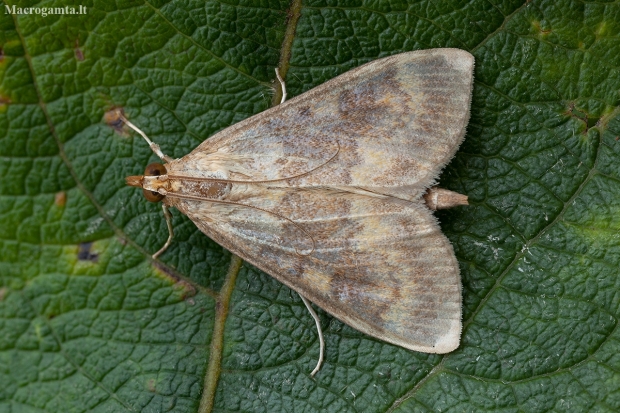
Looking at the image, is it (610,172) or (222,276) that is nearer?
(610,172)

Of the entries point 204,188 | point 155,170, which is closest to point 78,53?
point 155,170

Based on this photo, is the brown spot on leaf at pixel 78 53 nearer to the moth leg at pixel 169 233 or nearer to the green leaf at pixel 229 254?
the green leaf at pixel 229 254

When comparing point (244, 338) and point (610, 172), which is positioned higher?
point (610, 172)

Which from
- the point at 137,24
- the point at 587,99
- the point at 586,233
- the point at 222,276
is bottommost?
the point at 222,276

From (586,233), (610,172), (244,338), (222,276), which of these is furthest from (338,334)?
(610,172)

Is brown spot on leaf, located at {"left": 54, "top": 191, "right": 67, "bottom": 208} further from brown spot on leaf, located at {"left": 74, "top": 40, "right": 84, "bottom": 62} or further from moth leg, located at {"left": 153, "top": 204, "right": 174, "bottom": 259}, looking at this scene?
brown spot on leaf, located at {"left": 74, "top": 40, "right": 84, "bottom": 62}

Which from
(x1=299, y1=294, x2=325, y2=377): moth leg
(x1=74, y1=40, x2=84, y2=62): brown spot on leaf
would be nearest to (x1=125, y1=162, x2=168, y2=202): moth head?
(x1=74, y1=40, x2=84, y2=62): brown spot on leaf

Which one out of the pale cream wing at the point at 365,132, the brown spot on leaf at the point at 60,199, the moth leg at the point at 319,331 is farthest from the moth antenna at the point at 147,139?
the moth leg at the point at 319,331

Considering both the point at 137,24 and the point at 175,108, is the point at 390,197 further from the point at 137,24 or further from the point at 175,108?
the point at 137,24
